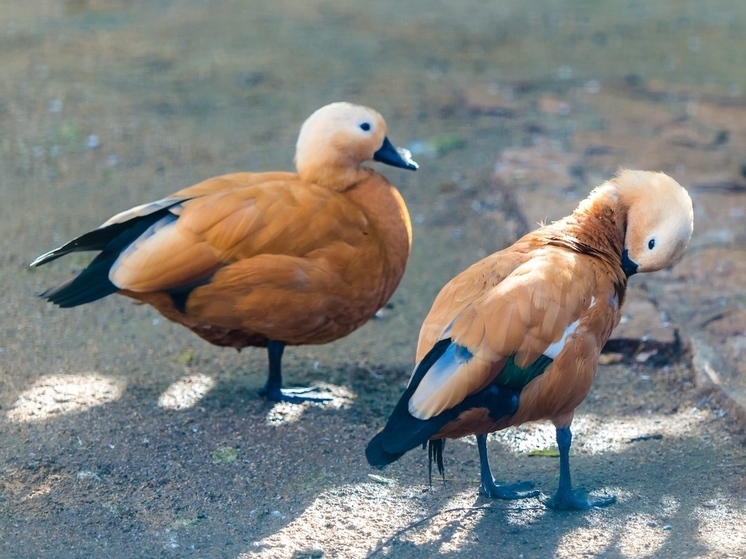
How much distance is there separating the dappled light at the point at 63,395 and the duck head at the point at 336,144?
4.18 feet

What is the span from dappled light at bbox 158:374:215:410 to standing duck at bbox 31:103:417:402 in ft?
0.79

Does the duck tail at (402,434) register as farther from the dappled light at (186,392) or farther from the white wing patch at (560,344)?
the dappled light at (186,392)

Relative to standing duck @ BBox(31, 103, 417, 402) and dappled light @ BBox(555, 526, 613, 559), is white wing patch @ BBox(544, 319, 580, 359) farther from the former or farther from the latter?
standing duck @ BBox(31, 103, 417, 402)

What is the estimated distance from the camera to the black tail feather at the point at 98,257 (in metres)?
3.84

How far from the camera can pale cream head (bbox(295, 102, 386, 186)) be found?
4.21 meters

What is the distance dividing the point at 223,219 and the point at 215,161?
272 centimetres

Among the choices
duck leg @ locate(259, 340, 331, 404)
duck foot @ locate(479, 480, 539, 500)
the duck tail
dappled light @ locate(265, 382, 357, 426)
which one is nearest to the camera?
the duck tail

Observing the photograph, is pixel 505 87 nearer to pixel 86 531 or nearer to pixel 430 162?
pixel 430 162

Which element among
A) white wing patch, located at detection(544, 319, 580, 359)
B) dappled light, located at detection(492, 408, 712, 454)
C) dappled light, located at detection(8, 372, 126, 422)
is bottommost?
dappled light, located at detection(492, 408, 712, 454)

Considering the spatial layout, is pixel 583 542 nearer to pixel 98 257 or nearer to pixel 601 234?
pixel 601 234

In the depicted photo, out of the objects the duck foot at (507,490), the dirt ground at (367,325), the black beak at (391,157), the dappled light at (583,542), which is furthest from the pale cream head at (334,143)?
the dappled light at (583,542)

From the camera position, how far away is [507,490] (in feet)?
11.4

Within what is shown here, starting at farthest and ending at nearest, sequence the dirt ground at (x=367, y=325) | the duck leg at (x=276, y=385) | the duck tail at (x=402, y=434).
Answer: the duck leg at (x=276, y=385) < the dirt ground at (x=367, y=325) < the duck tail at (x=402, y=434)

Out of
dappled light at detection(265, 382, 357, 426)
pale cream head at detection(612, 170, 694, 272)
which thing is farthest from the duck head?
pale cream head at detection(612, 170, 694, 272)
